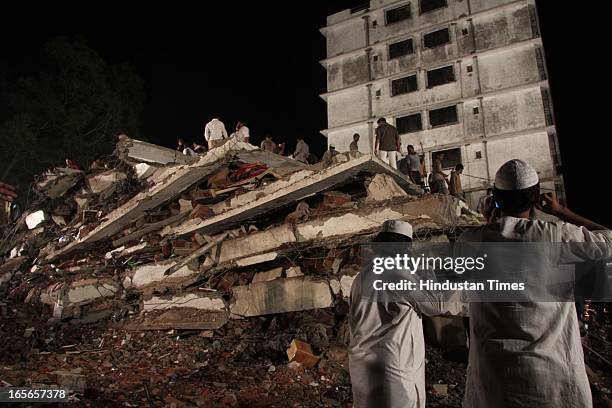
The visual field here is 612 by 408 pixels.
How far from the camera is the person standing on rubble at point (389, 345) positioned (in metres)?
2.62

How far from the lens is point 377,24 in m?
23.1

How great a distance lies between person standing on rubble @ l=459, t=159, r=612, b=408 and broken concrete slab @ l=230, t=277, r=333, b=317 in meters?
4.47

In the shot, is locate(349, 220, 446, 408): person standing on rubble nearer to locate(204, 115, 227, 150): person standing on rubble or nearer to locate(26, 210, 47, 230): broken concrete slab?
locate(204, 115, 227, 150): person standing on rubble

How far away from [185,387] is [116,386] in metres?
Result: 0.89

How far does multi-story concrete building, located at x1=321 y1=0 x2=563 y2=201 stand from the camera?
61.4ft

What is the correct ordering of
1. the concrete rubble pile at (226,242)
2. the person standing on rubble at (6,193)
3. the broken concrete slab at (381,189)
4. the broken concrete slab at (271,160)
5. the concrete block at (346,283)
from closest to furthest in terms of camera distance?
the concrete block at (346,283)
the concrete rubble pile at (226,242)
the broken concrete slab at (381,189)
the broken concrete slab at (271,160)
the person standing on rubble at (6,193)

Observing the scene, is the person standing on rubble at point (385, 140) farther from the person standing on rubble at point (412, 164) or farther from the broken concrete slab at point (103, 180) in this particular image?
the broken concrete slab at point (103, 180)

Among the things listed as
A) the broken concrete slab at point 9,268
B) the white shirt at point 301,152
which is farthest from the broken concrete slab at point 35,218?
the white shirt at point 301,152

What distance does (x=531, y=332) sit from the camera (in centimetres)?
165

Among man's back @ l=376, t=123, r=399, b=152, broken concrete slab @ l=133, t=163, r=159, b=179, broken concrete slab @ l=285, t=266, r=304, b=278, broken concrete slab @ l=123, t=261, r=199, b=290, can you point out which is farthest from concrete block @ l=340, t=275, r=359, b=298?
broken concrete slab @ l=133, t=163, r=159, b=179

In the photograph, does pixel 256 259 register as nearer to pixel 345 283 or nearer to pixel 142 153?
pixel 345 283

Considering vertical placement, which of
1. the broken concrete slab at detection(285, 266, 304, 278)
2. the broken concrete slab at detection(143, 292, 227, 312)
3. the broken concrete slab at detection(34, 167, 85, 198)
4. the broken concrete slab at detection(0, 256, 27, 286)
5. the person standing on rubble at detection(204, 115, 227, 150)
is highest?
the person standing on rubble at detection(204, 115, 227, 150)

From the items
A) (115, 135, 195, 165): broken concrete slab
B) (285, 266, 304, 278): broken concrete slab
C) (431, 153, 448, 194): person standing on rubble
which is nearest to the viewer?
(285, 266, 304, 278): broken concrete slab

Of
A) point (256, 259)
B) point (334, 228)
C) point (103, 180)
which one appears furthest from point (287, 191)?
point (103, 180)
